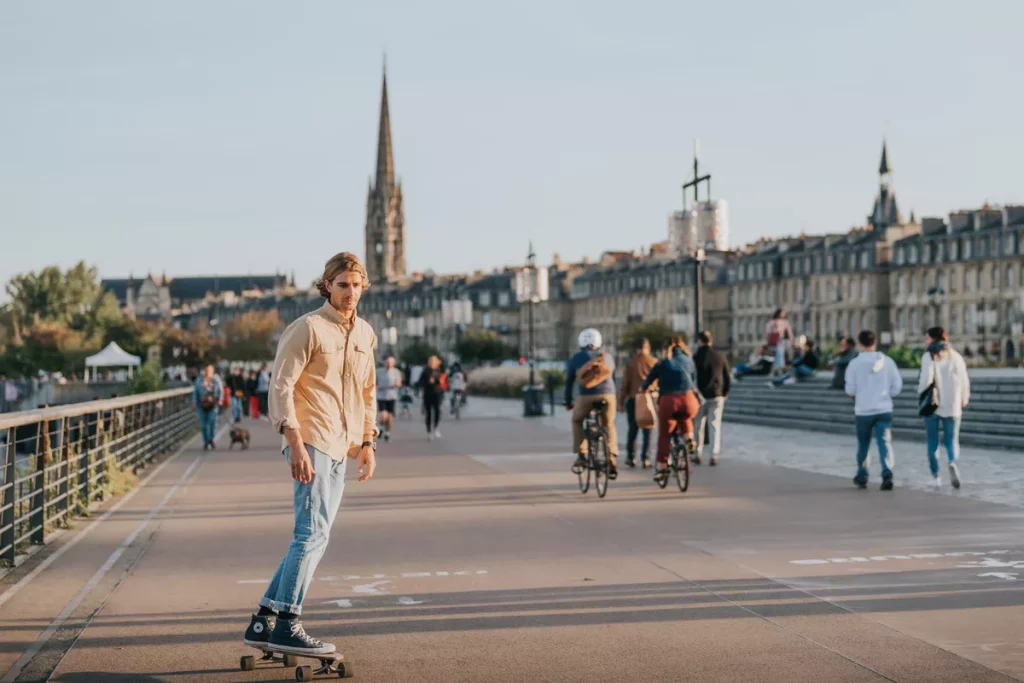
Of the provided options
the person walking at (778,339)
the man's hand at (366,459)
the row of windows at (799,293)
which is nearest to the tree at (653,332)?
the row of windows at (799,293)

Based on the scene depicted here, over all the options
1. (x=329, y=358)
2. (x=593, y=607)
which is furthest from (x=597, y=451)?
(x=329, y=358)

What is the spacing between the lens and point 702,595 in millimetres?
9695

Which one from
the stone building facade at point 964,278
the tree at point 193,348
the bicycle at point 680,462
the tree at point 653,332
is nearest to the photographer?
the bicycle at point 680,462

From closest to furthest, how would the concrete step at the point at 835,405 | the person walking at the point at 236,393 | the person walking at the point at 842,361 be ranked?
the concrete step at the point at 835,405 < the person walking at the point at 842,361 < the person walking at the point at 236,393

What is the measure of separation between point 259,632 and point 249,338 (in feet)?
515

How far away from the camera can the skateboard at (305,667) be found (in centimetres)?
713

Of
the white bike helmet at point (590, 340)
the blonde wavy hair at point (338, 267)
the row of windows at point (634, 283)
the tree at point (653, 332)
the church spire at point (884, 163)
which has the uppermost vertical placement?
the church spire at point (884, 163)

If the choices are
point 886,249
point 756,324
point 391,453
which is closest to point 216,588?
point 391,453

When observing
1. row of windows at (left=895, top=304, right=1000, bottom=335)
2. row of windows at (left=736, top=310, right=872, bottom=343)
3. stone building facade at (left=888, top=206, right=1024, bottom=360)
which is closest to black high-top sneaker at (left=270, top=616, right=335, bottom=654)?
stone building facade at (left=888, top=206, right=1024, bottom=360)

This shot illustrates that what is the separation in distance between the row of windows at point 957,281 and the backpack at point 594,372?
290ft

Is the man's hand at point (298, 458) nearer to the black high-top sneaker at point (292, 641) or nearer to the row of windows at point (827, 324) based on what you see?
the black high-top sneaker at point (292, 641)

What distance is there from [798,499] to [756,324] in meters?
124

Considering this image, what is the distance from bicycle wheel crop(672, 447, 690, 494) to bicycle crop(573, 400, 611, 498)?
827 mm

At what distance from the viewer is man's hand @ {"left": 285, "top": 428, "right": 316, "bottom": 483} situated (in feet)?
23.5
